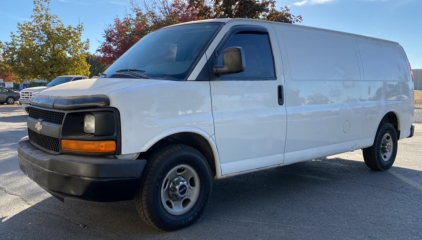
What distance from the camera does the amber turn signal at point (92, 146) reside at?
3.47 meters

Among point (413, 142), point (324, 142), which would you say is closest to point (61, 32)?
point (413, 142)

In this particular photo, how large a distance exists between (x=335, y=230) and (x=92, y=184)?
2.38m

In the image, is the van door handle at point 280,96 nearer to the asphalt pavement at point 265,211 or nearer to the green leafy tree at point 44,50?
the asphalt pavement at point 265,211

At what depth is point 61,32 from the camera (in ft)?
102

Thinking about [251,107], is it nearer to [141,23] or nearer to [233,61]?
[233,61]

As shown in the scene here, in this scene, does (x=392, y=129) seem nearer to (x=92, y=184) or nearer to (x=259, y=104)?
(x=259, y=104)

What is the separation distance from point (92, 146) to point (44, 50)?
2938 cm

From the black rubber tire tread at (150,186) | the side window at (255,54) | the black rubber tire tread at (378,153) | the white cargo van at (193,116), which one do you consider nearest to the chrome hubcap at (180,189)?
the white cargo van at (193,116)

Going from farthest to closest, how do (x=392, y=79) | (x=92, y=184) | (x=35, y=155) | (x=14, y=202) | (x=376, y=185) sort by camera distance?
(x=392, y=79)
(x=376, y=185)
(x=14, y=202)
(x=35, y=155)
(x=92, y=184)

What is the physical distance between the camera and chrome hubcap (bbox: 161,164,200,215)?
12.7ft

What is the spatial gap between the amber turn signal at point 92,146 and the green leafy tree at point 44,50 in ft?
92.9

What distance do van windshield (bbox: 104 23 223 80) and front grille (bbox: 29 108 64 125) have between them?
2.80ft

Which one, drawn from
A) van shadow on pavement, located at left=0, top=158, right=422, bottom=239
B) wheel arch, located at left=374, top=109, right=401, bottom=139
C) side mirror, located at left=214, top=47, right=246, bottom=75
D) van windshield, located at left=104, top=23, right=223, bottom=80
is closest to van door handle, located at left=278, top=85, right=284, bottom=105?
side mirror, located at left=214, top=47, right=246, bottom=75

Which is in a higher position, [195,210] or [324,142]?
[324,142]
